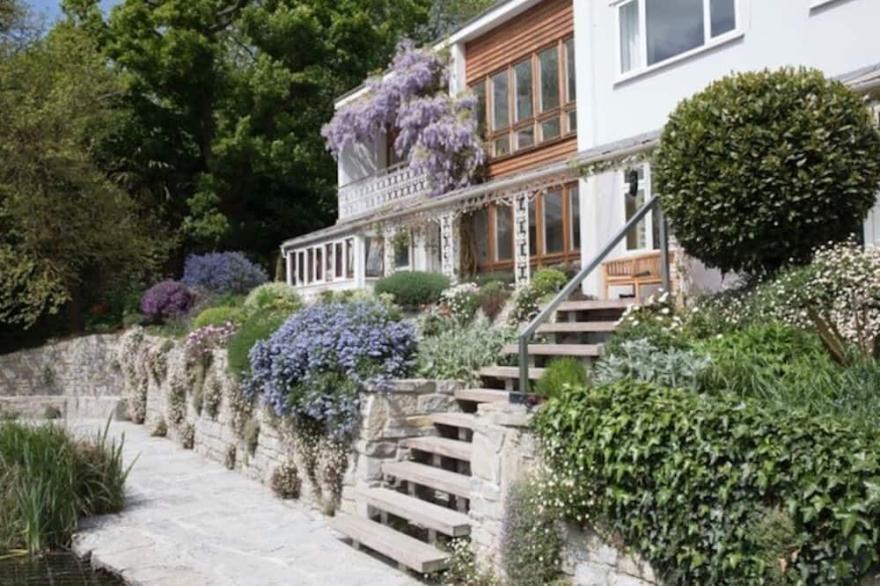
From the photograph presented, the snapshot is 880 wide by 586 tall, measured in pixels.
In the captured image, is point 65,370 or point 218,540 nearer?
point 218,540

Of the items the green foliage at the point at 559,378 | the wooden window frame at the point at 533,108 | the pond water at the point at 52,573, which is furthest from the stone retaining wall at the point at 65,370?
the green foliage at the point at 559,378

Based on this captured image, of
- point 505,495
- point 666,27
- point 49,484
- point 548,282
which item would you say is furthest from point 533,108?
point 505,495

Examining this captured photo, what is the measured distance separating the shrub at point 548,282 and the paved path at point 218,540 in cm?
437

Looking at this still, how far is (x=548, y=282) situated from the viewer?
12.3m

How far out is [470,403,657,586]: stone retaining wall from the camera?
5625mm

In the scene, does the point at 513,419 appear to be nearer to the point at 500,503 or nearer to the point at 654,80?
the point at 500,503

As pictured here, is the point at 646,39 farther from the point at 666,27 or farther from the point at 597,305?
the point at 597,305

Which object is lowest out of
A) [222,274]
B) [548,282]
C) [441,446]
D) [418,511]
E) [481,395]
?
A: [418,511]

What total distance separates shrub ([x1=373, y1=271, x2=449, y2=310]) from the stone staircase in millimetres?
4103

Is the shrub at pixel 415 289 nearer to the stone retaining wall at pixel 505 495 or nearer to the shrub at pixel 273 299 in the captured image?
the shrub at pixel 273 299

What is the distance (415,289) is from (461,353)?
14.6ft

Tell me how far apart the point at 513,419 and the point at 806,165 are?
154 inches

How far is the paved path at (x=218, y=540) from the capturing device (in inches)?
289

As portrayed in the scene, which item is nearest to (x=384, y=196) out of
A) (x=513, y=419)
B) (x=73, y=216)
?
(x=73, y=216)
